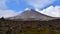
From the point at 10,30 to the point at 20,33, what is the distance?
83.2 inches

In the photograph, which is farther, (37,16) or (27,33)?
(37,16)

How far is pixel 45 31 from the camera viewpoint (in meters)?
23.2

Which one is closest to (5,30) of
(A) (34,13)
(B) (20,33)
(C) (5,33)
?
(C) (5,33)

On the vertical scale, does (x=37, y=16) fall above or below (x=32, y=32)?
above

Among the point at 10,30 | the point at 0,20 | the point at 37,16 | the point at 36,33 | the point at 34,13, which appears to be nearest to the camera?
the point at 36,33

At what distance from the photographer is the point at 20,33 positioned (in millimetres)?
23266

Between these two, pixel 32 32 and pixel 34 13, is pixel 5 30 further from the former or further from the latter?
pixel 34 13

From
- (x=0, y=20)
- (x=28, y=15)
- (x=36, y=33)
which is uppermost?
(x=28, y=15)

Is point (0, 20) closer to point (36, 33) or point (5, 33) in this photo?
point (5, 33)

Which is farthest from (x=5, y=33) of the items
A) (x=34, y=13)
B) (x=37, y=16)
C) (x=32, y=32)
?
(x=34, y=13)

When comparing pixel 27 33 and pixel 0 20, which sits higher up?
pixel 0 20

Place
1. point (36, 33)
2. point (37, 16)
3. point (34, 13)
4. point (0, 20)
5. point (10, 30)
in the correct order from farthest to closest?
point (34, 13)
point (37, 16)
point (0, 20)
point (10, 30)
point (36, 33)

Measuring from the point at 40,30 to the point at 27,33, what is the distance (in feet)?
6.52

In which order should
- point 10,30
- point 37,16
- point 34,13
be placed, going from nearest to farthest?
point 10,30 → point 37,16 → point 34,13
